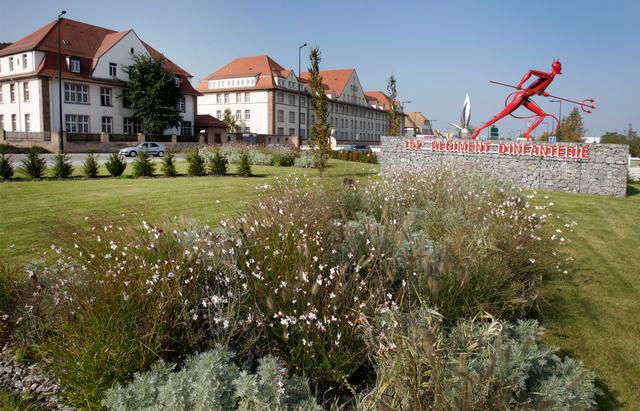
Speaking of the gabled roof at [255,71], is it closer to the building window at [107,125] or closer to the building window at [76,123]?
the building window at [107,125]

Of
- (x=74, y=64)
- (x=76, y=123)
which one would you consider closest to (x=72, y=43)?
(x=74, y=64)

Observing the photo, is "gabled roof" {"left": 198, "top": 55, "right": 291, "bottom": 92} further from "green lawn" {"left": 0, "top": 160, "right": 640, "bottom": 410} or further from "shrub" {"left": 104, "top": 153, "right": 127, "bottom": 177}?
"green lawn" {"left": 0, "top": 160, "right": 640, "bottom": 410}

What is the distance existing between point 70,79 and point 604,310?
4983cm

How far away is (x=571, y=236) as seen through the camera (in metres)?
10.5

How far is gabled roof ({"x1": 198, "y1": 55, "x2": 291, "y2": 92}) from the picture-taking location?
71.8 metres

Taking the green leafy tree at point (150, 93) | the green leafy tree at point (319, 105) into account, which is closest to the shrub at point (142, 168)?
the green leafy tree at point (319, 105)

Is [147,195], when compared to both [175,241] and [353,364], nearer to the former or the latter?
[175,241]

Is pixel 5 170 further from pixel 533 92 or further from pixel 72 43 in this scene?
pixel 72 43

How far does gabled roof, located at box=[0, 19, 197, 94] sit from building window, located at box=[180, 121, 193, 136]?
36.0 feet

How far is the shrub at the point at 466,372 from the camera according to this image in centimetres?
290

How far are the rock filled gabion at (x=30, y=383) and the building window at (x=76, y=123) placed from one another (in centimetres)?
4722

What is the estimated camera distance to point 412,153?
23.4 metres

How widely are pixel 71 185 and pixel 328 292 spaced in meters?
14.3

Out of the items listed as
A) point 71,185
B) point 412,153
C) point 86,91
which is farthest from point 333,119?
point 71,185
